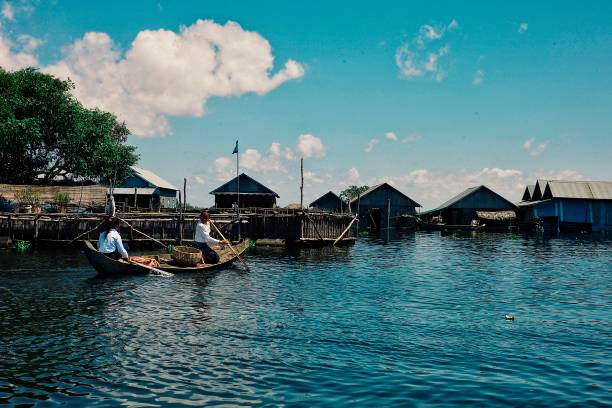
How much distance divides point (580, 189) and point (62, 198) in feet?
191

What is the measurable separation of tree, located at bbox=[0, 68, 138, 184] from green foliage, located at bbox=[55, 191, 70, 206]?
556 centimetres

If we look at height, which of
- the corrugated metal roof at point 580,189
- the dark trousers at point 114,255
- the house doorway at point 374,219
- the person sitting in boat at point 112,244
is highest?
the corrugated metal roof at point 580,189

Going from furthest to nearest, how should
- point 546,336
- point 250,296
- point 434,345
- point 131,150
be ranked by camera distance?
point 131,150 → point 250,296 → point 546,336 → point 434,345

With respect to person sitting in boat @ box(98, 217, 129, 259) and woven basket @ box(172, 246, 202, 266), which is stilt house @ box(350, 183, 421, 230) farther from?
person sitting in boat @ box(98, 217, 129, 259)

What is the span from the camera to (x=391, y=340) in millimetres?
12195

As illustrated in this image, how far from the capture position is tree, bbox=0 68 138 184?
44.0 meters

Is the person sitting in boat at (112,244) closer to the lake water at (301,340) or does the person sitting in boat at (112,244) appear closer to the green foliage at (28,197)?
the lake water at (301,340)

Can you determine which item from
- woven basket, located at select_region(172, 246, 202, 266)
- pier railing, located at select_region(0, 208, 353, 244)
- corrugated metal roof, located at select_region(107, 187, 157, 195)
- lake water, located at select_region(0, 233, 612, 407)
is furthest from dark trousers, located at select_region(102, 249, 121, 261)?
corrugated metal roof, located at select_region(107, 187, 157, 195)

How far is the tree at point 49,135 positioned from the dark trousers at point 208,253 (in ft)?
91.0

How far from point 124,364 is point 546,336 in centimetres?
996

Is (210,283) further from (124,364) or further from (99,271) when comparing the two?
(124,364)

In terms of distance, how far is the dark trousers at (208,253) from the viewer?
2348 cm

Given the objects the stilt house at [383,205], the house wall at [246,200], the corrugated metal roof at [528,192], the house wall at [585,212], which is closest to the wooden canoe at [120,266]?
the house wall at [246,200]

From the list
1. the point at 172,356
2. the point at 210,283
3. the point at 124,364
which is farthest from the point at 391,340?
the point at 210,283
